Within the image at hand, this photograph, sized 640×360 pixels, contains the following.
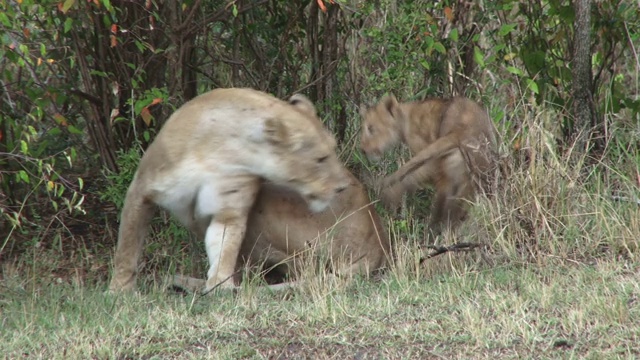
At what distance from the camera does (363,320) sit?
523 cm

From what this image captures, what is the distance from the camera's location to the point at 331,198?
20.4 feet

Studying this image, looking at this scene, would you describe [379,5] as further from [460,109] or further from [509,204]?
[509,204]

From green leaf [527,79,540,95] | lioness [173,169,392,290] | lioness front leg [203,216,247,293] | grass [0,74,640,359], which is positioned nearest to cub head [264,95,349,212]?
Answer: lioness [173,169,392,290]

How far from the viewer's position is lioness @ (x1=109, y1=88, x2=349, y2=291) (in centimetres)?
590

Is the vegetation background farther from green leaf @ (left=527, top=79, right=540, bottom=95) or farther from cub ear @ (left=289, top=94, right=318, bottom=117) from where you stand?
cub ear @ (left=289, top=94, right=318, bottom=117)

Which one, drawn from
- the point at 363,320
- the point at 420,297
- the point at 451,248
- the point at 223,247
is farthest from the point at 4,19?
the point at 451,248

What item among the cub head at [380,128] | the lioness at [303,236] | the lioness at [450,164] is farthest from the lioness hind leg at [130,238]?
the cub head at [380,128]

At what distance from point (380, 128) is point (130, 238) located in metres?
2.42

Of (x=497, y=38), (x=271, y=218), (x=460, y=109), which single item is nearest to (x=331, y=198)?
(x=271, y=218)

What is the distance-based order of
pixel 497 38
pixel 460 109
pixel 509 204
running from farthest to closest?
1. pixel 497 38
2. pixel 460 109
3. pixel 509 204

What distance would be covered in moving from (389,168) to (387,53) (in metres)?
0.85

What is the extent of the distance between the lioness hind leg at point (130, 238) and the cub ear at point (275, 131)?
2.42ft

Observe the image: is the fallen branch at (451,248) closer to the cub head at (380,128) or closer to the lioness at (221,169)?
the lioness at (221,169)

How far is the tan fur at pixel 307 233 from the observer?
637 cm
